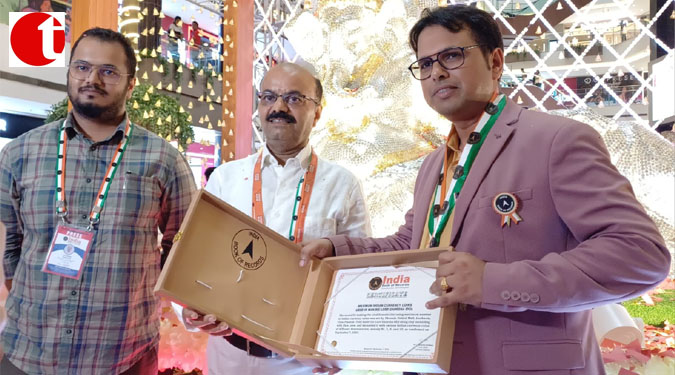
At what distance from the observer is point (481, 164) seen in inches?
42.5

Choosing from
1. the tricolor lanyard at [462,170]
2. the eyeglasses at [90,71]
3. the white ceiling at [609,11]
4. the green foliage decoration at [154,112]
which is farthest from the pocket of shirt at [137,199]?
the white ceiling at [609,11]

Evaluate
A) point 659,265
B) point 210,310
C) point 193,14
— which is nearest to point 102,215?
point 210,310

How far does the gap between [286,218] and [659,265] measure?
100 cm

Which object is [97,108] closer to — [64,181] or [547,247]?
[64,181]

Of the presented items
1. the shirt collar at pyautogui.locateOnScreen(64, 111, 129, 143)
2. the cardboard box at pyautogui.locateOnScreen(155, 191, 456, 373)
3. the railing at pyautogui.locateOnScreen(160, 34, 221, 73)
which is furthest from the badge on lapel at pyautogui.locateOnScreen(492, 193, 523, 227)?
the railing at pyautogui.locateOnScreen(160, 34, 221, 73)

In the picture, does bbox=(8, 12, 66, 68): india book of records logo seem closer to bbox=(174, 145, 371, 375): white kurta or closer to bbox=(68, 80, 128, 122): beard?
bbox=(68, 80, 128, 122): beard

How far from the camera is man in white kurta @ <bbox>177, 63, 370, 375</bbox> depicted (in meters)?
1.58

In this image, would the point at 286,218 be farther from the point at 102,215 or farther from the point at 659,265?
the point at 659,265

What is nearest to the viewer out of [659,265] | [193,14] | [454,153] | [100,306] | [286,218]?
[659,265]

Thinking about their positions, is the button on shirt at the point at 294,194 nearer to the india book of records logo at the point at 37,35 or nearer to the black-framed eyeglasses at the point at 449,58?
the black-framed eyeglasses at the point at 449,58

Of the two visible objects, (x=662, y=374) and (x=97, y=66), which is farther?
(x=662, y=374)

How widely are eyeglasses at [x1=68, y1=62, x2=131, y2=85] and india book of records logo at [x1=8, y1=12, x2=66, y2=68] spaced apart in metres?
3.13

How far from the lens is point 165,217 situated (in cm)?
172

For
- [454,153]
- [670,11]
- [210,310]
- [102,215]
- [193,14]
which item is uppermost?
[193,14]
